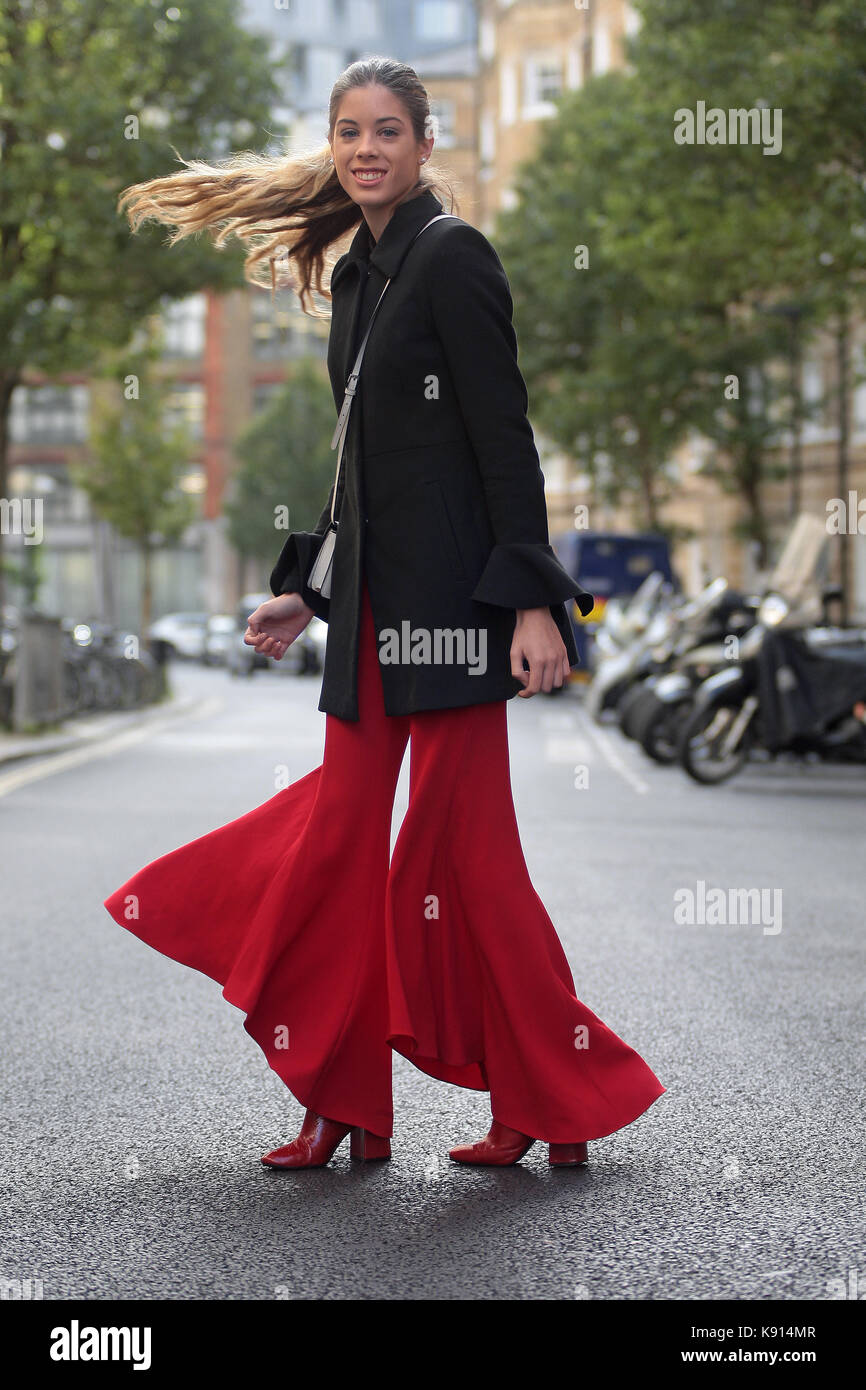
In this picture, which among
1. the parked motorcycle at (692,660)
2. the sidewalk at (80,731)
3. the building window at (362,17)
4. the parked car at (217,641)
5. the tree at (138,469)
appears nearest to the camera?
the parked motorcycle at (692,660)

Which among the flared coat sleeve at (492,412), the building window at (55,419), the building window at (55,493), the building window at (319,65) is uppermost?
the building window at (319,65)

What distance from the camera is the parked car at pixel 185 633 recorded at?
60.2 metres

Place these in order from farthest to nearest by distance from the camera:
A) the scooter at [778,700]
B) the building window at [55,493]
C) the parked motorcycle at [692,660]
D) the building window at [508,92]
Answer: the building window at [55,493] < the building window at [508,92] < the parked motorcycle at [692,660] < the scooter at [778,700]

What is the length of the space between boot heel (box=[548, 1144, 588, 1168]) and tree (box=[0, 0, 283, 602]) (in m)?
17.4

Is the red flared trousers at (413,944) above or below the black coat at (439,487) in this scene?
below

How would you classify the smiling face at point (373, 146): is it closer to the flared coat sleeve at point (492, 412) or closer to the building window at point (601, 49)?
the flared coat sleeve at point (492, 412)

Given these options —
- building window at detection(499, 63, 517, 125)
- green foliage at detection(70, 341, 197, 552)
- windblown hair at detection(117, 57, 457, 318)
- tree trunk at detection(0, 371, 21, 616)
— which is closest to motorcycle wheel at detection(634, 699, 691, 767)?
tree trunk at detection(0, 371, 21, 616)

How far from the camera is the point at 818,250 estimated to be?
60.2ft

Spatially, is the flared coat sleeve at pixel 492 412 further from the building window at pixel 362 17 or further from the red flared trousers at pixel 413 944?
the building window at pixel 362 17

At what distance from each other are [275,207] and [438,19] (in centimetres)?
8986

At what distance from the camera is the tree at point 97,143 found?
20203 millimetres

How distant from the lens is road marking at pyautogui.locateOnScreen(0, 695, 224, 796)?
13.9 meters

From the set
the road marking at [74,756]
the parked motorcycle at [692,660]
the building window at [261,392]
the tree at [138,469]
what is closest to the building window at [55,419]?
the building window at [261,392]

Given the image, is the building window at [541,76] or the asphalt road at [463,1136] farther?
the building window at [541,76]
